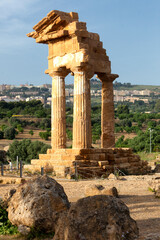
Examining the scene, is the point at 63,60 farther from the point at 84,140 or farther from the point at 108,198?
the point at 108,198

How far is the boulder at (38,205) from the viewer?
7414 mm

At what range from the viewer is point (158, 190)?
11695 millimetres

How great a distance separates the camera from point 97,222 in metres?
5.59

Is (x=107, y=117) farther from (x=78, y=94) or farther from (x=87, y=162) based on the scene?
(x=87, y=162)

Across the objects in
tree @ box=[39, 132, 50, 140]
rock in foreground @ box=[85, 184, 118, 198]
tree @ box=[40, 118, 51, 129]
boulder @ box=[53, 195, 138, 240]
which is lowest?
rock in foreground @ box=[85, 184, 118, 198]

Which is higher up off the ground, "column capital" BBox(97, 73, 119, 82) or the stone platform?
"column capital" BBox(97, 73, 119, 82)

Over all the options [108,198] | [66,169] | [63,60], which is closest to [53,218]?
[108,198]

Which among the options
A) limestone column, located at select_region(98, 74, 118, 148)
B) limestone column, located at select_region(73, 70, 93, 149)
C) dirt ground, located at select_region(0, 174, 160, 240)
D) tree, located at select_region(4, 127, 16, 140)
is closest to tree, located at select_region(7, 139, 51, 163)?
limestone column, located at select_region(98, 74, 118, 148)

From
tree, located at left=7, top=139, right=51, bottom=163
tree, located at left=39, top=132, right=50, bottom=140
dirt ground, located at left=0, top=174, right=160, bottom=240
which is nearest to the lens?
dirt ground, located at left=0, top=174, right=160, bottom=240

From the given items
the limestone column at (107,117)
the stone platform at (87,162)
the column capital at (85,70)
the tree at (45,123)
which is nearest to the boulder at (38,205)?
the stone platform at (87,162)

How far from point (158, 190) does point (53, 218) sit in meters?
5.15

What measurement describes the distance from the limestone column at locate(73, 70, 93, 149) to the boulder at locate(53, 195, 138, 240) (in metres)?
14.7

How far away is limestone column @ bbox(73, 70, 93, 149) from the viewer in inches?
819

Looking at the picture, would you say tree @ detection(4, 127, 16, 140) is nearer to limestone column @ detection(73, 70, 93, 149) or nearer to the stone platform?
the stone platform
